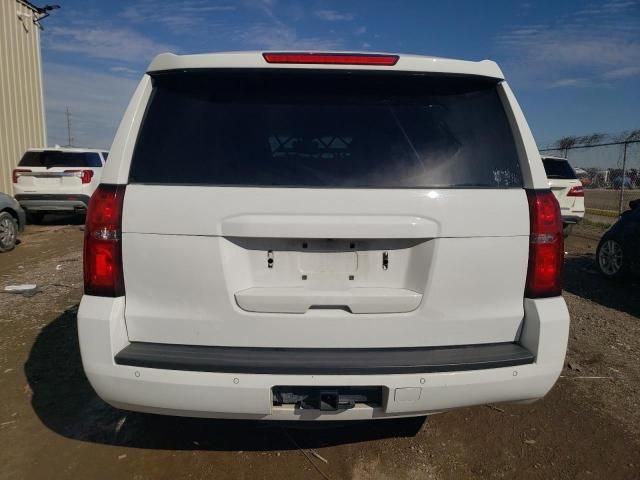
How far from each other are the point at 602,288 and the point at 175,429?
230 inches

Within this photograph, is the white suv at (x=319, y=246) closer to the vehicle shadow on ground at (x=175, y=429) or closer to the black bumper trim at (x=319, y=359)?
the black bumper trim at (x=319, y=359)

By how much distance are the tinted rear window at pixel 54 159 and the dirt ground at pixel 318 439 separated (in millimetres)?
9235

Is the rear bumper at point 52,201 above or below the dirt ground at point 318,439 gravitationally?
above

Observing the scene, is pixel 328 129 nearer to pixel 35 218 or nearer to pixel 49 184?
pixel 49 184

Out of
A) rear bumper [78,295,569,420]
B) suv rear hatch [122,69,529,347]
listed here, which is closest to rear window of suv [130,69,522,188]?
suv rear hatch [122,69,529,347]

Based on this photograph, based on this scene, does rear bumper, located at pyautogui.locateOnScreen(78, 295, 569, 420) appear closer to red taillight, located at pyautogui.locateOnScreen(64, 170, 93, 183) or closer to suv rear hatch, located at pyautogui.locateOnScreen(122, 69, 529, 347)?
suv rear hatch, located at pyautogui.locateOnScreen(122, 69, 529, 347)

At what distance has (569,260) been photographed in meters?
8.24

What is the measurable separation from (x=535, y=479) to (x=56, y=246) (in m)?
9.51

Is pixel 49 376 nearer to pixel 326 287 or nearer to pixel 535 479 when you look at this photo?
pixel 326 287

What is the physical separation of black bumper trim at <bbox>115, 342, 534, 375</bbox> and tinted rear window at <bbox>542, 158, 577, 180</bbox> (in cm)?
858

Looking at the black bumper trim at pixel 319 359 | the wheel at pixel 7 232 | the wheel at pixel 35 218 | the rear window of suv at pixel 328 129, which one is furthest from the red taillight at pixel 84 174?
the black bumper trim at pixel 319 359

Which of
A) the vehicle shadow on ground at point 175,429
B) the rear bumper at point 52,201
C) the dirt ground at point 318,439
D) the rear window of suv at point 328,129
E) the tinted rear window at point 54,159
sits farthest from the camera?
the tinted rear window at point 54,159

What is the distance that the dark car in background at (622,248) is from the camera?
6.09 m

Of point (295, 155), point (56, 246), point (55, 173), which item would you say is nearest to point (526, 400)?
point (295, 155)
